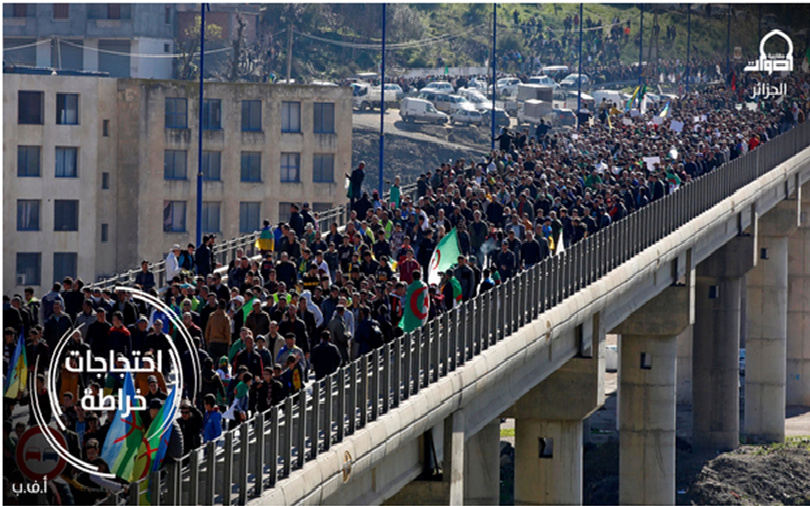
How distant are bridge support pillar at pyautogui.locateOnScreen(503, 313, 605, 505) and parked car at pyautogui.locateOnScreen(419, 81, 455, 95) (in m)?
79.6

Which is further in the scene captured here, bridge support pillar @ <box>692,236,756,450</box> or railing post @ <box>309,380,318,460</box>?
bridge support pillar @ <box>692,236,756,450</box>

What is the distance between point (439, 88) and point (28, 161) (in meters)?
40.9

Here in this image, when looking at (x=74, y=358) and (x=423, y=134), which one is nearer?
(x=74, y=358)

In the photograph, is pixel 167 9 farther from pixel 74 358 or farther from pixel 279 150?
pixel 74 358

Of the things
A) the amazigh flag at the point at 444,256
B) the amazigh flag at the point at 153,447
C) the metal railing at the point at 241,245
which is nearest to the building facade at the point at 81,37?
the metal railing at the point at 241,245

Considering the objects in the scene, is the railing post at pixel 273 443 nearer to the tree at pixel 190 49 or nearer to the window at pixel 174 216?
the window at pixel 174 216

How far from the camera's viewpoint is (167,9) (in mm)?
107562

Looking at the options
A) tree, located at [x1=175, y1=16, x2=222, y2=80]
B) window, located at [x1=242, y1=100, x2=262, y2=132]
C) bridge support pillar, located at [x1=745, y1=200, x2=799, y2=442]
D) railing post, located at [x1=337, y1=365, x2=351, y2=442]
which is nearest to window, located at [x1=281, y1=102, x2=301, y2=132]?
window, located at [x1=242, y1=100, x2=262, y2=132]

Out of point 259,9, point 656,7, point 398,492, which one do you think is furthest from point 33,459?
point 656,7

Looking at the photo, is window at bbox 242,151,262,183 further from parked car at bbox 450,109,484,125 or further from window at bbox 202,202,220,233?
parked car at bbox 450,109,484,125

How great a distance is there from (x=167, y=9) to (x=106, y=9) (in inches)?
290

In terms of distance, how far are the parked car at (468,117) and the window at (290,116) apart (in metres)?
26.3

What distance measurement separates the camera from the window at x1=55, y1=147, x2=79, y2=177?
81688 millimetres

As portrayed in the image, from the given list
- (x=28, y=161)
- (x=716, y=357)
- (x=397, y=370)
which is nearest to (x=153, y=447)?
(x=397, y=370)
